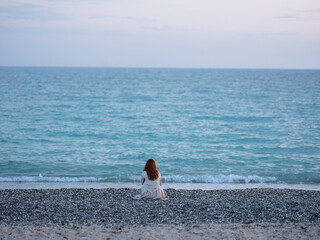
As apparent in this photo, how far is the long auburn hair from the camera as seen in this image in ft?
33.1

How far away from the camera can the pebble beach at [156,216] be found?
7.16m

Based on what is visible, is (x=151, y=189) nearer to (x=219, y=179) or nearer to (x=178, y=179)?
(x=178, y=179)

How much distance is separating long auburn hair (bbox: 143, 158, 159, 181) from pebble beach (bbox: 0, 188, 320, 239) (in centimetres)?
80

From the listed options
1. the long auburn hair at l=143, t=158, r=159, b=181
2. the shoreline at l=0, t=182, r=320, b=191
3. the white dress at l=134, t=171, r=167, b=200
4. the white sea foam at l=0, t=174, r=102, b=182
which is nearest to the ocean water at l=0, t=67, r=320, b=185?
the white sea foam at l=0, t=174, r=102, b=182

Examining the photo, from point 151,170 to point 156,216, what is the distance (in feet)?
6.44

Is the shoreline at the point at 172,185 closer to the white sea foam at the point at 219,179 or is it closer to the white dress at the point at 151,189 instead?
the white sea foam at the point at 219,179

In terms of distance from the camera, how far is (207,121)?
102 feet

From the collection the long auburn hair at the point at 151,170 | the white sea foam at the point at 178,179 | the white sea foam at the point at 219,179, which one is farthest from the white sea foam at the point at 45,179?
the long auburn hair at the point at 151,170

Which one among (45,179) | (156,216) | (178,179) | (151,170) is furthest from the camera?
(178,179)

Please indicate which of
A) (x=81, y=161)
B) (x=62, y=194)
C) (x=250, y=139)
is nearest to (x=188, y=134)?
(x=250, y=139)

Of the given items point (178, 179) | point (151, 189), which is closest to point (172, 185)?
point (178, 179)

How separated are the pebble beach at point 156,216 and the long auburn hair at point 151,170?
80cm

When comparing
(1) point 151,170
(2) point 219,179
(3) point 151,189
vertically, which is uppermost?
(1) point 151,170

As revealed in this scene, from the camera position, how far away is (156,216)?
27.6 feet
